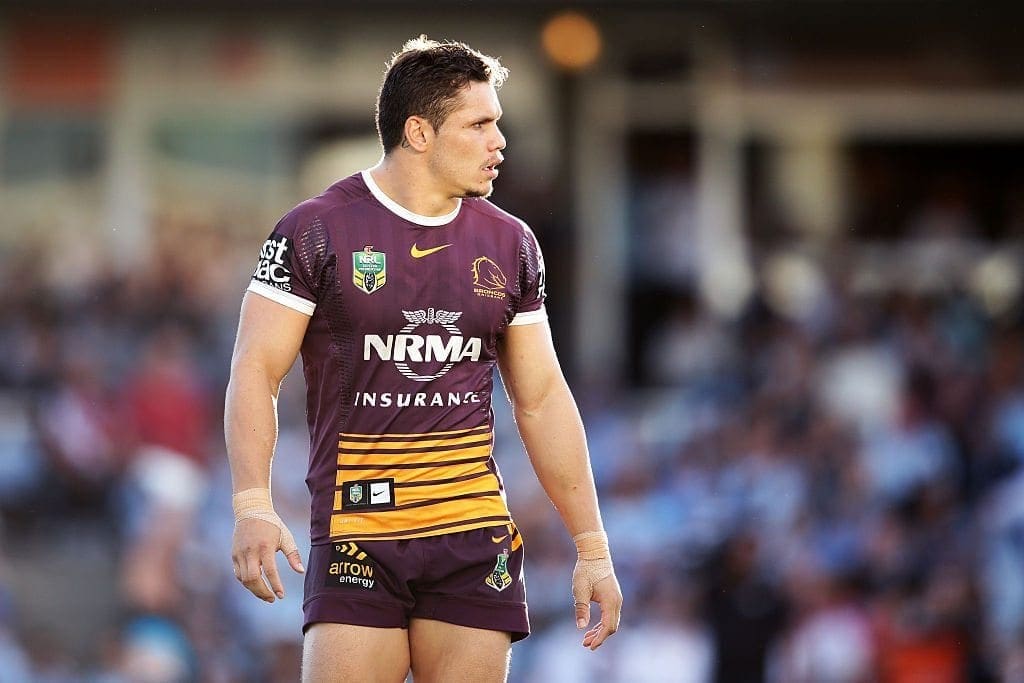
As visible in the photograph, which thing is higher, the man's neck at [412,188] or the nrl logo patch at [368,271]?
the man's neck at [412,188]

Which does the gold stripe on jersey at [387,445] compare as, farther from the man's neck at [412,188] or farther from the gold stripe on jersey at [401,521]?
the man's neck at [412,188]

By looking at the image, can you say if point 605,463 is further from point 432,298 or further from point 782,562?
point 432,298

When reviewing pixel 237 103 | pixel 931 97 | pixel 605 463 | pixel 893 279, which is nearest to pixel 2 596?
pixel 605 463

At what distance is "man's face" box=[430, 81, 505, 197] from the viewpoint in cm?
514

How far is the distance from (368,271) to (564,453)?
87 cm

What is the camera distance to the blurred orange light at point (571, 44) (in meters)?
15.0

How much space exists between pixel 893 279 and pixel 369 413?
32.6ft

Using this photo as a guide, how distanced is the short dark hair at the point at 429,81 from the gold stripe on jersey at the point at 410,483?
93 cm

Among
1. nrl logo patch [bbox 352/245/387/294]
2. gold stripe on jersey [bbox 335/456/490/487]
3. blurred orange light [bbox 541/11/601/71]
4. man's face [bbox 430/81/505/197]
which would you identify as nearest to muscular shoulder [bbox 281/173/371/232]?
nrl logo patch [bbox 352/245/387/294]

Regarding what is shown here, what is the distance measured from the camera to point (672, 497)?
1184cm

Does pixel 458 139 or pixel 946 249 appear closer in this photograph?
pixel 458 139

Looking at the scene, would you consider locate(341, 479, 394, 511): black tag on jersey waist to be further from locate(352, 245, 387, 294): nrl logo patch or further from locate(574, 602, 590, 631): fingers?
locate(574, 602, 590, 631): fingers

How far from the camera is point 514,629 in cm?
515

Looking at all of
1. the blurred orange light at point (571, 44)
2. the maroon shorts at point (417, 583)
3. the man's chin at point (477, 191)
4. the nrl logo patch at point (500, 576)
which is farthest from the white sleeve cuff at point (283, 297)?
the blurred orange light at point (571, 44)
